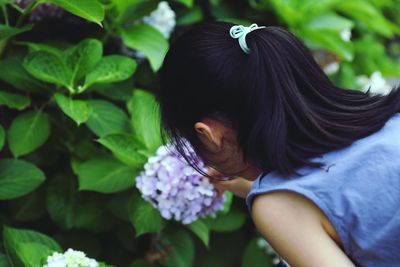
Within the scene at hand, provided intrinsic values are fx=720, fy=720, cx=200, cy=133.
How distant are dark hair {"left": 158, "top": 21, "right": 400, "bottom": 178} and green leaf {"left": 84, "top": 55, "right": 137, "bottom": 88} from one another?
0.38m

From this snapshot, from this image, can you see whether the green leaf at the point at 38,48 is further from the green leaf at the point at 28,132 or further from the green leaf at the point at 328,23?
the green leaf at the point at 328,23

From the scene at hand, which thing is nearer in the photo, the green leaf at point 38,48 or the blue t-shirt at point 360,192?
the blue t-shirt at point 360,192

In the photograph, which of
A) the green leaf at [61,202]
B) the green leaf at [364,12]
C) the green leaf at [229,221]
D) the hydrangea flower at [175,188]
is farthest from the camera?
the green leaf at [364,12]

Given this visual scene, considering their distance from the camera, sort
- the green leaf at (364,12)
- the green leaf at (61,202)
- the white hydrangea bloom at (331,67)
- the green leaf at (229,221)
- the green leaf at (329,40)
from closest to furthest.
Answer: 1. the green leaf at (61,202)
2. the green leaf at (229,221)
3. the green leaf at (329,40)
4. the green leaf at (364,12)
5. the white hydrangea bloom at (331,67)

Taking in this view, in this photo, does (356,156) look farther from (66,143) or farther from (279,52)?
(66,143)

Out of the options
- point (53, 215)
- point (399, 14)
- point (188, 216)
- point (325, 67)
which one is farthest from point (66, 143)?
point (399, 14)

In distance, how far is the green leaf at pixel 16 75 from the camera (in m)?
1.83

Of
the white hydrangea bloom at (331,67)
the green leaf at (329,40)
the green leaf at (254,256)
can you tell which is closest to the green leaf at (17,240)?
the green leaf at (254,256)

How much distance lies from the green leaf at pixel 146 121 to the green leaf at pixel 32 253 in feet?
1.28

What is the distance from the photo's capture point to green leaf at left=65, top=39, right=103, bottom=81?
1.82 meters

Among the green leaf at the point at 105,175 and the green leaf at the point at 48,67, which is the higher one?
the green leaf at the point at 48,67

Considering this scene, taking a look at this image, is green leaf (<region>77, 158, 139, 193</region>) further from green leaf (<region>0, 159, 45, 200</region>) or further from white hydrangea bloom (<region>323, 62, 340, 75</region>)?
white hydrangea bloom (<region>323, 62, 340, 75</region>)

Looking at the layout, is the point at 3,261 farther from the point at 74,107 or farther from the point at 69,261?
the point at 74,107

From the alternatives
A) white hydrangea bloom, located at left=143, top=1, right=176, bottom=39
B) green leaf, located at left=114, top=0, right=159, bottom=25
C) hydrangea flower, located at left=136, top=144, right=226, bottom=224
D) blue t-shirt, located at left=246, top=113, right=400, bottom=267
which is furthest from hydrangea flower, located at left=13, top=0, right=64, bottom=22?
blue t-shirt, located at left=246, top=113, right=400, bottom=267
